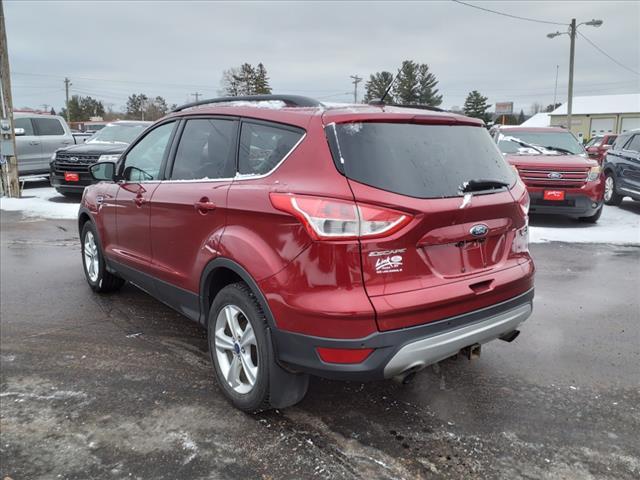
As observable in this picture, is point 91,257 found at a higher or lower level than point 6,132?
lower

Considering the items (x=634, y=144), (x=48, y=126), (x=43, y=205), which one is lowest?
(x=43, y=205)

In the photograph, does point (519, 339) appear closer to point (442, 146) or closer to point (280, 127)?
point (442, 146)

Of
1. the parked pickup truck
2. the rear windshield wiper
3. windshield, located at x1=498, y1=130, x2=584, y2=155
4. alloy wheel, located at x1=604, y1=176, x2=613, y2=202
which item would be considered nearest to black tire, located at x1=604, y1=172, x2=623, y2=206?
alloy wheel, located at x1=604, y1=176, x2=613, y2=202

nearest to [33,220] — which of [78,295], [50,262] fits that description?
[50,262]

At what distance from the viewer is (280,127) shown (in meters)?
3.02

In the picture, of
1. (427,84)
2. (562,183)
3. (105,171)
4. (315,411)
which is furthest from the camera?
(427,84)

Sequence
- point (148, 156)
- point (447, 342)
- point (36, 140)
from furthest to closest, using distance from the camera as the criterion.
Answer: point (36, 140), point (148, 156), point (447, 342)

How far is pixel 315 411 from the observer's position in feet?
10.6

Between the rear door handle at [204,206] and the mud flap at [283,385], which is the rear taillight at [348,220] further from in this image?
the rear door handle at [204,206]

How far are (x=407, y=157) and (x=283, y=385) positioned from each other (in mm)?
1375

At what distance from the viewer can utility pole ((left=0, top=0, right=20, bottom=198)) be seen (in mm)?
12820

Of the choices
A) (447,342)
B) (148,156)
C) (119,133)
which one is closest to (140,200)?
(148,156)

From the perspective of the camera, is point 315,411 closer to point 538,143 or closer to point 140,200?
point 140,200

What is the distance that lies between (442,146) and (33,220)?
969 cm
